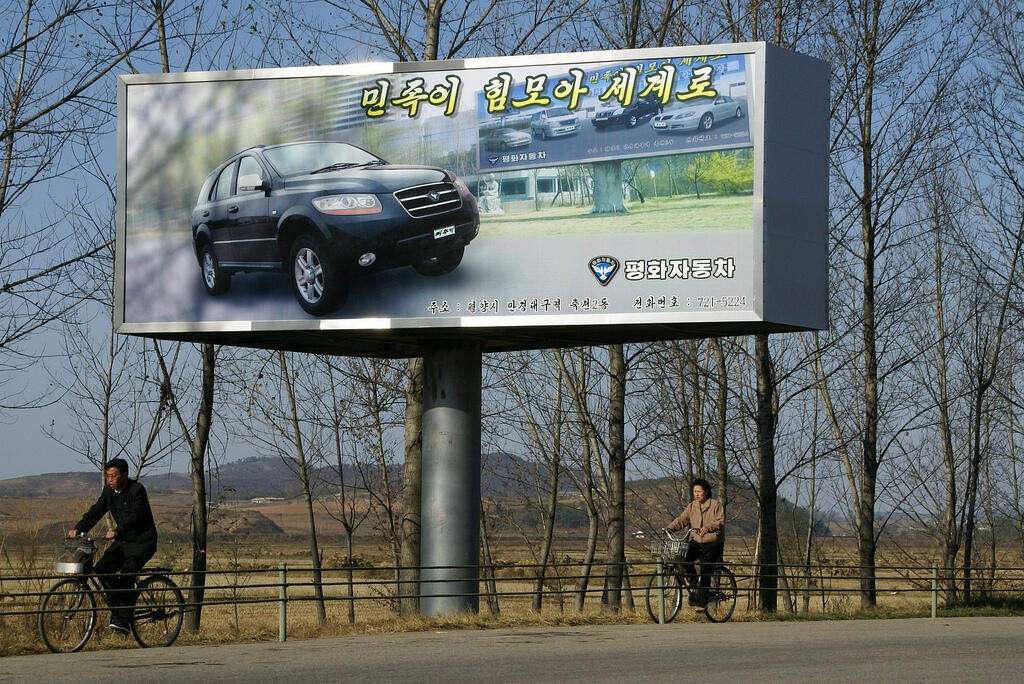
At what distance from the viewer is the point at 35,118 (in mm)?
20234

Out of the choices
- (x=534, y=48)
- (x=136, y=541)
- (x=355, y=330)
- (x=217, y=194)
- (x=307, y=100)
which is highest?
(x=534, y=48)

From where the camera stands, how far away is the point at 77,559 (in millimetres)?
14938

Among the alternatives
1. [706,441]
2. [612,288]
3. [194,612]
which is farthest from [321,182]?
[706,441]

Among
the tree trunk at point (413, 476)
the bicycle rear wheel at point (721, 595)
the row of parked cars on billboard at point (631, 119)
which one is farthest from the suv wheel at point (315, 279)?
the bicycle rear wheel at point (721, 595)

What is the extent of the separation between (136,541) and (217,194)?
18.9 feet

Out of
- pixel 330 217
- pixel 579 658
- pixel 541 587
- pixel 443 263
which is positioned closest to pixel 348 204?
pixel 330 217

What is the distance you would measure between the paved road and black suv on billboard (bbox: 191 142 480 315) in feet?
16.4

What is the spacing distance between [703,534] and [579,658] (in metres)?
5.22

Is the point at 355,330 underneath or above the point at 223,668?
above

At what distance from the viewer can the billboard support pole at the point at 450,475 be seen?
18.8m

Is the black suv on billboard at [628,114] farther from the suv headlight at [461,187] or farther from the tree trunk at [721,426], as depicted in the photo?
the tree trunk at [721,426]

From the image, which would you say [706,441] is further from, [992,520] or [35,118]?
[35,118]

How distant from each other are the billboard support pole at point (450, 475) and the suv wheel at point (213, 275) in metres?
3.03

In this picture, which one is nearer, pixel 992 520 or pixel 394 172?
pixel 394 172
